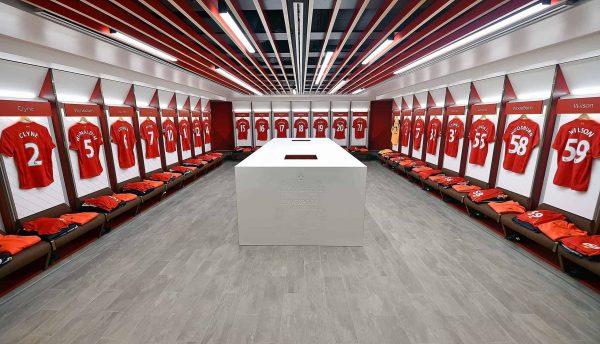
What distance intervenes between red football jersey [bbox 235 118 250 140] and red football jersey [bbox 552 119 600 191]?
382 inches

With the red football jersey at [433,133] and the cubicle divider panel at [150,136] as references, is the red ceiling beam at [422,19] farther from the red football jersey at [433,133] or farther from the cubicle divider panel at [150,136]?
the cubicle divider panel at [150,136]

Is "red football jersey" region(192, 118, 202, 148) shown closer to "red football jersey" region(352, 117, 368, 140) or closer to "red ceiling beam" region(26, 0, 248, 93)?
"red ceiling beam" region(26, 0, 248, 93)

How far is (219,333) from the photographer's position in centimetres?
196

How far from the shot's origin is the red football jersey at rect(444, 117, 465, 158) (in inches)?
223

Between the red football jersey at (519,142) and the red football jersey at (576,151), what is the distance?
0.39 metres

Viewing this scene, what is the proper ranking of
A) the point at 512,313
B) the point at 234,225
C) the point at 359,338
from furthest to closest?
the point at 234,225 → the point at 512,313 → the point at 359,338

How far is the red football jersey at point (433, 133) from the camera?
657 cm

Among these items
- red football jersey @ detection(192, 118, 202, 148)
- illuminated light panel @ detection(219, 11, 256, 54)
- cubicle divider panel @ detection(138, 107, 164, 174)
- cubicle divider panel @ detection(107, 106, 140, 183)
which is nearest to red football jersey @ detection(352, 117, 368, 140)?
red football jersey @ detection(192, 118, 202, 148)

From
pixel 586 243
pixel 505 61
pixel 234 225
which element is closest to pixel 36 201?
pixel 234 225

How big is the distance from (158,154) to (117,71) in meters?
2.48

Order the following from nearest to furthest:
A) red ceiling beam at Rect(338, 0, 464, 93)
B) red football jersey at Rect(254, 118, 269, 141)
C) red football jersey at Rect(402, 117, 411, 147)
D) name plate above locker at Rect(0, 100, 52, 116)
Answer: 1. red ceiling beam at Rect(338, 0, 464, 93)
2. name plate above locker at Rect(0, 100, 52, 116)
3. red football jersey at Rect(402, 117, 411, 147)
4. red football jersey at Rect(254, 118, 269, 141)

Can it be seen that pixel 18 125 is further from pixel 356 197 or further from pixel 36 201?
pixel 356 197

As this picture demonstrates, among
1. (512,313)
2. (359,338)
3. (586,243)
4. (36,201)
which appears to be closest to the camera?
(359,338)

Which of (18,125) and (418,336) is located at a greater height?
(18,125)
